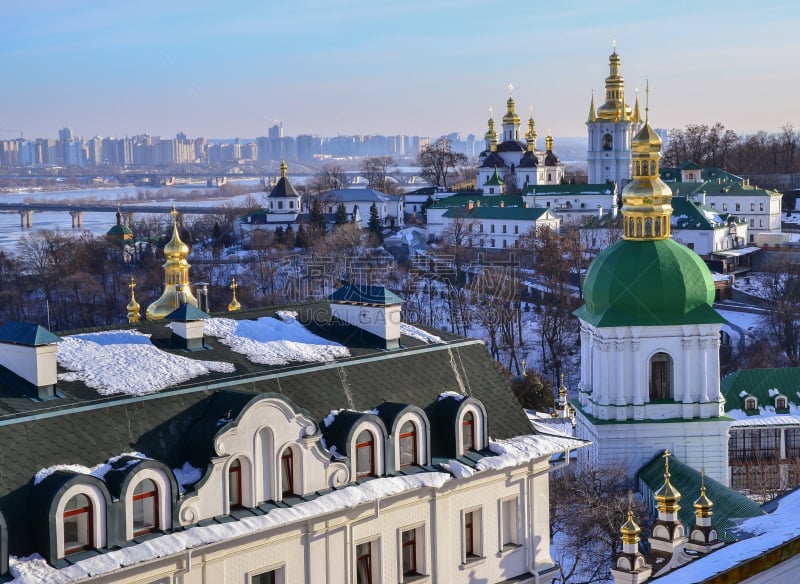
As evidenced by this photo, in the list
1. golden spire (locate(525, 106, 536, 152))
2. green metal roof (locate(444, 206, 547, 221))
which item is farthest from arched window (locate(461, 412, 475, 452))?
golden spire (locate(525, 106, 536, 152))

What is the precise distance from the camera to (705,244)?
73.4m

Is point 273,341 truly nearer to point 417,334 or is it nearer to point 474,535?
point 417,334

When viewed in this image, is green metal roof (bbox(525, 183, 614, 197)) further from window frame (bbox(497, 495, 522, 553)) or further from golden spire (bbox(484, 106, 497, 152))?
window frame (bbox(497, 495, 522, 553))

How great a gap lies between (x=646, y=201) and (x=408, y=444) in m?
14.1

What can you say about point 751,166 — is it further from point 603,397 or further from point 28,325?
point 28,325

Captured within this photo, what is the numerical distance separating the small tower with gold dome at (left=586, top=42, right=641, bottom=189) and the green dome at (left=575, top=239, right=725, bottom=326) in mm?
66454

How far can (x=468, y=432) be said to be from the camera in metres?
16.6

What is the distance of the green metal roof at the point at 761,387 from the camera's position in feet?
123

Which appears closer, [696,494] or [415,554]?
[415,554]

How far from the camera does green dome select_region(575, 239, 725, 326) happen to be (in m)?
27.0

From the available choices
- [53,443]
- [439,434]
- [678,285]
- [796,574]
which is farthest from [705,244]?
[796,574]

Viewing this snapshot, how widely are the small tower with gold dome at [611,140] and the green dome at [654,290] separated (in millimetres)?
66454

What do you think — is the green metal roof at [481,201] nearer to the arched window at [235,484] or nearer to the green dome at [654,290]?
the green dome at [654,290]

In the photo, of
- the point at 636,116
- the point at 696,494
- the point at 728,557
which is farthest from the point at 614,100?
the point at 728,557
